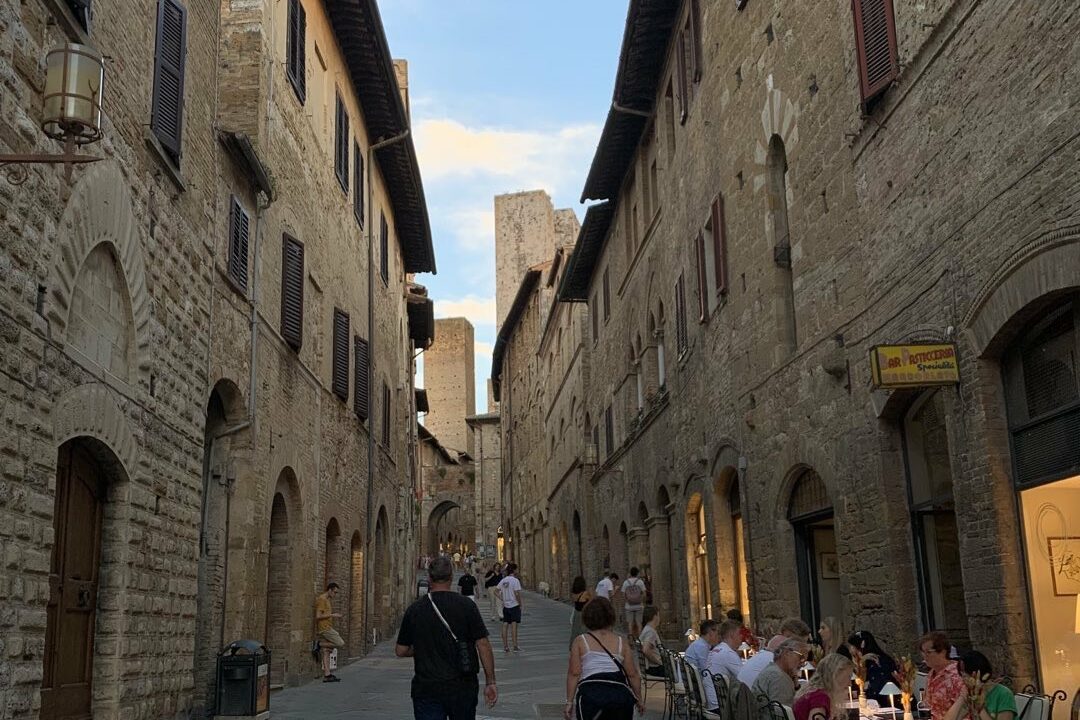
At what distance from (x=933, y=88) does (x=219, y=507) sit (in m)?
8.12

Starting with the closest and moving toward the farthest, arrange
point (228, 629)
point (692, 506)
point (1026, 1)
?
point (1026, 1)
point (228, 629)
point (692, 506)

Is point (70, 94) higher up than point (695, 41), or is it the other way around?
point (695, 41)

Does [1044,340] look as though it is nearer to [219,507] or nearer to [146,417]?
[146,417]

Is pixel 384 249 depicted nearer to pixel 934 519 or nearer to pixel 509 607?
pixel 509 607

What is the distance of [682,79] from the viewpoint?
17312 mm

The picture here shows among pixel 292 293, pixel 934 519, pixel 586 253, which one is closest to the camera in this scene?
pixel 934 519

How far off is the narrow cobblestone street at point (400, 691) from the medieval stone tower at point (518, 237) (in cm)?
4071

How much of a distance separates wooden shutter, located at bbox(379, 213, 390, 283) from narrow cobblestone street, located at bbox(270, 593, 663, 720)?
314 inches

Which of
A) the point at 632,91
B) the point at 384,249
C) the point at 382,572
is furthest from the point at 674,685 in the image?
the point at 384,249

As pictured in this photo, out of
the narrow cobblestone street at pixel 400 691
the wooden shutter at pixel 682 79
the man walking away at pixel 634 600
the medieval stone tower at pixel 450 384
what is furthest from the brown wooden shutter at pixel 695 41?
the medieval stone tower at pixel 450 384

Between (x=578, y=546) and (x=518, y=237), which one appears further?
(x=518, y=237)

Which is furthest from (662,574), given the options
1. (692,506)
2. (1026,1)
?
(1026,1)

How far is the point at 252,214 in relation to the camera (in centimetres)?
1260

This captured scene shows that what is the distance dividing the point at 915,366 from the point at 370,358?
13.6 meters
